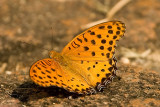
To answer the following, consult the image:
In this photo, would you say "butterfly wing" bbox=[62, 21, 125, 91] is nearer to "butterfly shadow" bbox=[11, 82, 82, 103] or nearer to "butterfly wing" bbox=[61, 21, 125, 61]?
"butterfly wing" bbox=[61, 21, 125, 61]

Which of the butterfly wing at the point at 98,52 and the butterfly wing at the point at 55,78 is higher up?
the butterfly wing at the point at 98,52

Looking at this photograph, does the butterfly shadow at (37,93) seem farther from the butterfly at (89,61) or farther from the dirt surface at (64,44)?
the butterfly at (89,61)

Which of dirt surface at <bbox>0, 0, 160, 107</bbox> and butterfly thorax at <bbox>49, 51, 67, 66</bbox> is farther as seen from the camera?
butterfly thorax at <bbox>49, 51, 67, 66</bbox>

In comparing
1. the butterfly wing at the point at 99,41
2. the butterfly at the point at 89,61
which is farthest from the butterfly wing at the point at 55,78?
the butterfly wing at the point at 99,41

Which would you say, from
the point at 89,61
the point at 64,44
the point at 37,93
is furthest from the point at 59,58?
the point at 64,44

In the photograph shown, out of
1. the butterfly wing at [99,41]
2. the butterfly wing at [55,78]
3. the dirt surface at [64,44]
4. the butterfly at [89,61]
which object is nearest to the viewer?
the butterfly wing at [55,78]

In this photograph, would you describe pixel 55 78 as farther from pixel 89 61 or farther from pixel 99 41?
pixel 99 41

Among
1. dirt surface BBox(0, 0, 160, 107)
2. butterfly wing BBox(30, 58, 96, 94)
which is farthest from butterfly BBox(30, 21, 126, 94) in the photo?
dirt surface BBox(0, 0, 160, 107)
